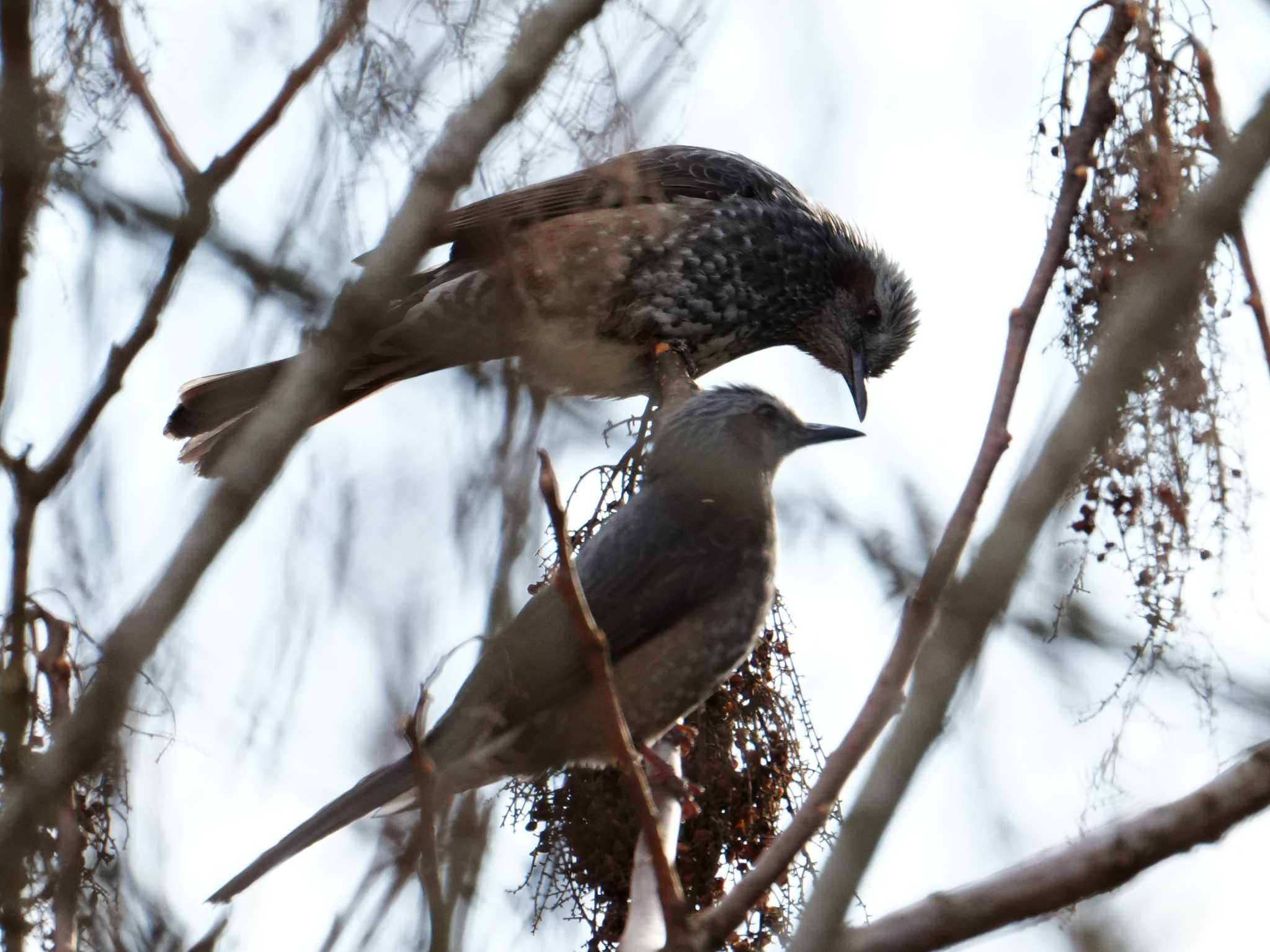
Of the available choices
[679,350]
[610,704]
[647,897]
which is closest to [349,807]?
[647,897]

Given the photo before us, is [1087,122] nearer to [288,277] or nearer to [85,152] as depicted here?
[288,277]

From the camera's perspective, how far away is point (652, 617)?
12.9ft

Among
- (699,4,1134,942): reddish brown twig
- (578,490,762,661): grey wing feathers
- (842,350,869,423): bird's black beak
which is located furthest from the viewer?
(842,350,869,423): bird's black beak

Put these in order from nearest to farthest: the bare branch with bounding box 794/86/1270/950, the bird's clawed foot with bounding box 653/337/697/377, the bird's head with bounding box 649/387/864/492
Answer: the bare branch with bounding box 794/86/1270/950 < the bird's head with bounding box 649/387/864/492 < the bird's clawed foot with bounding box 653/337/697/377

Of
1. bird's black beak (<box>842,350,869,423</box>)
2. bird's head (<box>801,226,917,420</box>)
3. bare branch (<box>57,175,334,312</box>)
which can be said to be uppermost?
bird's head (<box>801,226,917,420</box>)

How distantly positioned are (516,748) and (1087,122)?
1998mm

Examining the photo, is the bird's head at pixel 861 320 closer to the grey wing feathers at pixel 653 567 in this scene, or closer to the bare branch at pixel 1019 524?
the grey wing feathers at pixel 653 567

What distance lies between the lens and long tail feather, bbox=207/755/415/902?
318cm

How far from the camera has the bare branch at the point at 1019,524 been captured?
1.59m

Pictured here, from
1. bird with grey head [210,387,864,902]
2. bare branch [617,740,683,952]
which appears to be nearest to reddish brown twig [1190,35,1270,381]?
bird with grey head [210,387,864,902]

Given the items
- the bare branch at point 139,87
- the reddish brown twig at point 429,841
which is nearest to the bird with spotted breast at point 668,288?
the bare branch at point 139,87

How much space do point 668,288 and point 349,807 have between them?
281cm

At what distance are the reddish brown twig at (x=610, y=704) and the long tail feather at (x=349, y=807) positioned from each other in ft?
3.28

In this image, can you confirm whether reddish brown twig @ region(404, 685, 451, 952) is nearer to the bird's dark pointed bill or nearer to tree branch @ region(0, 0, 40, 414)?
tree branch @ region(0, 0, 40, 414)
